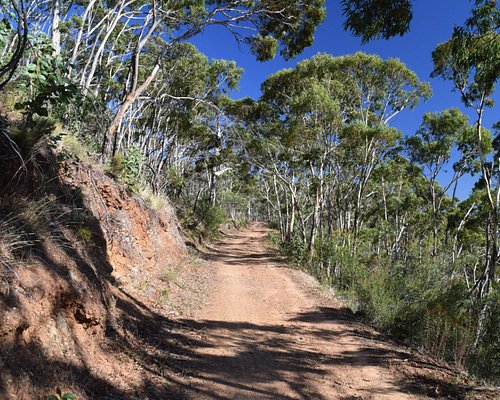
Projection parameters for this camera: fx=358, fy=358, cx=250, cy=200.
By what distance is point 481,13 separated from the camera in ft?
18.3

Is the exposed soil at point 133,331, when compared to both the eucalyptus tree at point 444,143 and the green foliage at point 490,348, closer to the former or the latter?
the green foliage at point 490,348

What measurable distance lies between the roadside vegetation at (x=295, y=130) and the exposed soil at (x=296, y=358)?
3.02ft

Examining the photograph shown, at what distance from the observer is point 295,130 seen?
1598cm

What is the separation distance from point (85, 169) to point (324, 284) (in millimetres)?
8069

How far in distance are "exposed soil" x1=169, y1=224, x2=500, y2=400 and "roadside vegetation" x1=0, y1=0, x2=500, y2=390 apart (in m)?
0.92

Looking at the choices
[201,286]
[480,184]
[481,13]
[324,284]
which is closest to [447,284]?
[324,284]

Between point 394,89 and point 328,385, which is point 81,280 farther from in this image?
point 394,89

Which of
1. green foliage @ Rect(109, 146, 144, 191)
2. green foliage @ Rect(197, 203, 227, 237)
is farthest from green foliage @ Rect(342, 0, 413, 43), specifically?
green foliage @ Rect(197, 203, 227, 237)

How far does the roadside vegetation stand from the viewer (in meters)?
4.84

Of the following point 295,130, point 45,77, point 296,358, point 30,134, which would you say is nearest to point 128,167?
point 30,134

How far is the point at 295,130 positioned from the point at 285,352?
11841 mm

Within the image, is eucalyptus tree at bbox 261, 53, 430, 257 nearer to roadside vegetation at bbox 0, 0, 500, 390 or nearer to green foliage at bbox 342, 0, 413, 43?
roadside vegetation at bbox 0, 0, 500, 390

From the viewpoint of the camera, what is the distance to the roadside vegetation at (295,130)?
4.84m

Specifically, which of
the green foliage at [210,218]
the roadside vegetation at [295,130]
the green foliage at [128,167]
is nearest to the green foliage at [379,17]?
the roadside vegetation at [295,130]
